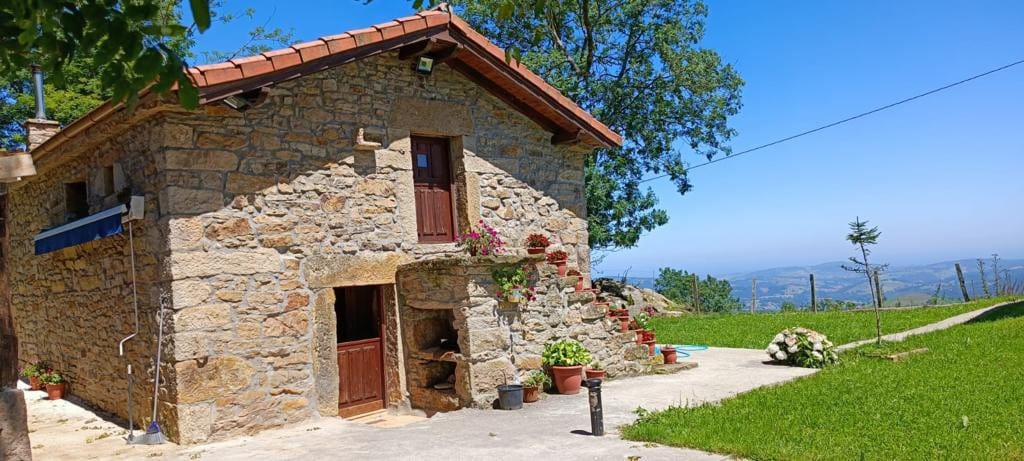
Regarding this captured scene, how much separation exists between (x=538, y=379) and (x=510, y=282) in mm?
1376

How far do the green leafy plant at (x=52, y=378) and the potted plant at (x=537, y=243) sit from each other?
738cm

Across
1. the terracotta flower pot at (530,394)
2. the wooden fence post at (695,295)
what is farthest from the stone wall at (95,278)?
the wooden fence post at (695,295)

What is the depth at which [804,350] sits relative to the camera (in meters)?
10.5

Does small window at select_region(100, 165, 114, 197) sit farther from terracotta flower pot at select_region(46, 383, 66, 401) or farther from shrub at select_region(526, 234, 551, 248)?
shrub at select_region(526, 234, 551, 248)

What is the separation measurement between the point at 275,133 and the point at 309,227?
119 cm

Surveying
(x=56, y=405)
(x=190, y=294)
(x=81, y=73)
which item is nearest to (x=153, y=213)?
(x=190, y=294)

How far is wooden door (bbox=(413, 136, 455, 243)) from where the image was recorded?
32.2 feet

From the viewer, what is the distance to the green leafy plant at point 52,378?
1049 centimetres

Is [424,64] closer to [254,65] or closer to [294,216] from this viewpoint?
[254,65]

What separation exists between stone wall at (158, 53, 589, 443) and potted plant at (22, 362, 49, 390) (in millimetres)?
5283

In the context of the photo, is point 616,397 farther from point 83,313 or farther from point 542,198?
point 83,313

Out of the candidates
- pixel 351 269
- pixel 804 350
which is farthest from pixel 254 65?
pixel 804 350

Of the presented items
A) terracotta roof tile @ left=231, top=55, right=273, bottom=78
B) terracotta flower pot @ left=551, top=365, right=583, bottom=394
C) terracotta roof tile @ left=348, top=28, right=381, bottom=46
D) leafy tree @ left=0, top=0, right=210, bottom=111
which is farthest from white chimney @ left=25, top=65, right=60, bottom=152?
leafy tree @ left=0, top=0, right=210, bottom=111

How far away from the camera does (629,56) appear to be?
20141 millimetres
